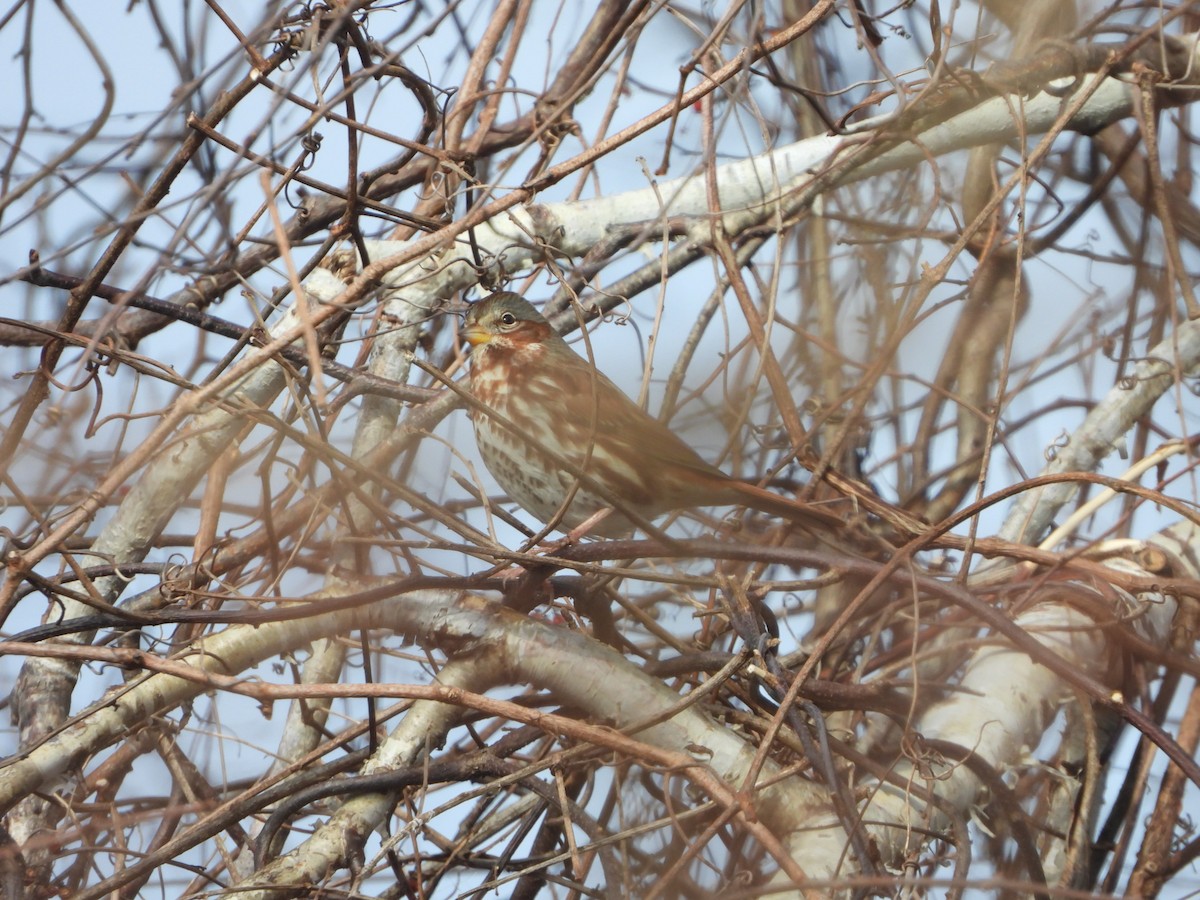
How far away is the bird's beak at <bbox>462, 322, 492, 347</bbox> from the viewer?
149 inches

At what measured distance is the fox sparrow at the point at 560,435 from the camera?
353 centimetres

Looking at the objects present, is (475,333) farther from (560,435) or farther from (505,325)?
(560,435)

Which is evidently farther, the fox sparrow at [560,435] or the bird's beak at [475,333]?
the bird's beak at [475,333]

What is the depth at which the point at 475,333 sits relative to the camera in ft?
12.5

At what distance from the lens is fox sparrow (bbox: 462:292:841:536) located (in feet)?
11.6

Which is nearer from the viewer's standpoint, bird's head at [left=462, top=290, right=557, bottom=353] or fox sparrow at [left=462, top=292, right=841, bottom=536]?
fox sparrow at [left=462, top=292, right=841, bottom=536]

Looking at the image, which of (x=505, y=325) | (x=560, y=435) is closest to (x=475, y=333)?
(x=505, y=325)

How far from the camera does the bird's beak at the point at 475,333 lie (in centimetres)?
380

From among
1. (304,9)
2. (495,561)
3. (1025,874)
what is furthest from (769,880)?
(304,9)

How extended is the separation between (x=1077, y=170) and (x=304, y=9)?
2.92m

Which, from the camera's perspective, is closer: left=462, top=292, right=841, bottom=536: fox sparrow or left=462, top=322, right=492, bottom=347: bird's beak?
left=462, top=292, right=841, bottom=536: fox sparrow

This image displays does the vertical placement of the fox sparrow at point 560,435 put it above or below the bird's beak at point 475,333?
below

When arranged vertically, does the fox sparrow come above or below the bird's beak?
below

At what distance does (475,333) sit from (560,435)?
402 millimetres
